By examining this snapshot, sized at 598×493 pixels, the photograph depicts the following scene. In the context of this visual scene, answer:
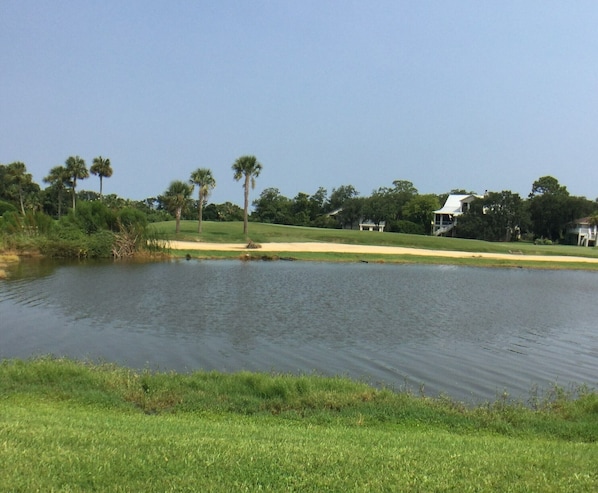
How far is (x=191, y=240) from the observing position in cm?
7331

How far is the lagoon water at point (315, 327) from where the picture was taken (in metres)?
14.0

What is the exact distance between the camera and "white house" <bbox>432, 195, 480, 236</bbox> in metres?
116

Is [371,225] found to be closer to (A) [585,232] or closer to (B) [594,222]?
(A) [585,232]

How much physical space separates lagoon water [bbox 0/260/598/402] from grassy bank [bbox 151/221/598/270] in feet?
71.6

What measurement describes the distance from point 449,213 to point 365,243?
4339 cm

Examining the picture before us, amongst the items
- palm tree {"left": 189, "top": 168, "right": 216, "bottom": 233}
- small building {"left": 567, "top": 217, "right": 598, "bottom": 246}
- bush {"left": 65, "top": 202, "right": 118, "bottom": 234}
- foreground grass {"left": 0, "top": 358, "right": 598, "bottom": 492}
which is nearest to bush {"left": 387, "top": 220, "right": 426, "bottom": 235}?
small building {"left": 567, "top": 217, "right": 598, "bottom": 246}

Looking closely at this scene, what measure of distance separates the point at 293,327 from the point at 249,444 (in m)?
12.4

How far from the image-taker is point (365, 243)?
84.1m

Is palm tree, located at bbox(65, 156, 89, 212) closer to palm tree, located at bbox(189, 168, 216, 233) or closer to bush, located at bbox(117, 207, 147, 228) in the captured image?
palm tree, located at bbox(189, 168, 216, 233)

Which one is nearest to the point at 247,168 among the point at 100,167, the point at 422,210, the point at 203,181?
the point at 203,181

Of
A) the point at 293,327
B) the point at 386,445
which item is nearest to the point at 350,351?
the point at 293,327

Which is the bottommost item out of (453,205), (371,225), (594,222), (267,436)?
(267,436)

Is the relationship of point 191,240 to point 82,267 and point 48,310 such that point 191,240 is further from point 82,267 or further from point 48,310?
point 48,310

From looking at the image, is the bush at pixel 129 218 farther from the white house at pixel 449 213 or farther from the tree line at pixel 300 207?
the white house at pixel 449 213
